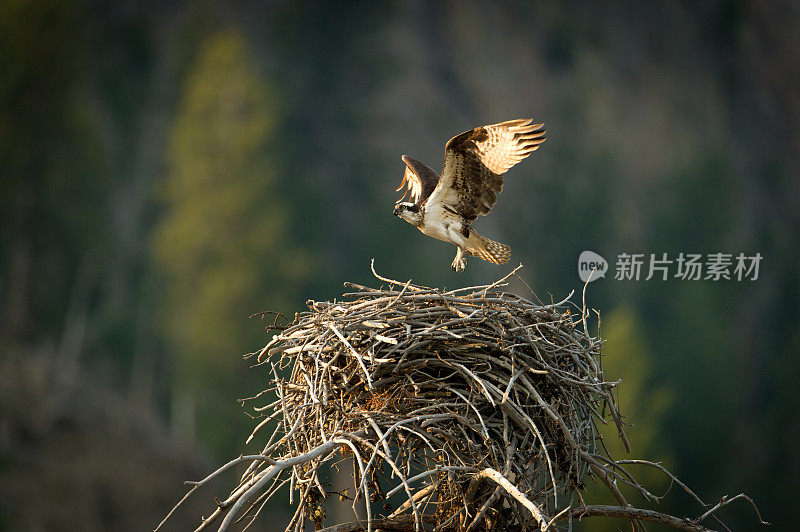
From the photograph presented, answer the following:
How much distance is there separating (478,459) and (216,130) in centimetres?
591

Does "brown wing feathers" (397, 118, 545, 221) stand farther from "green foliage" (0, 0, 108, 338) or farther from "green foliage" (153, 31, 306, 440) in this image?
"green foliage" (0, 0, 108, 338)

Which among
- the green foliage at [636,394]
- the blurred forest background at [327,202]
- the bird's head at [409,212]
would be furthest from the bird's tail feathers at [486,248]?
the green foliage at [636,394]

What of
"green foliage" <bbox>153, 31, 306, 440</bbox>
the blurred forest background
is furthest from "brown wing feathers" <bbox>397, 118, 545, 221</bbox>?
the blurred forest background

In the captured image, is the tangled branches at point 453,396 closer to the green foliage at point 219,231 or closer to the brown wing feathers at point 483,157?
the brown wing feathers at point 483,157

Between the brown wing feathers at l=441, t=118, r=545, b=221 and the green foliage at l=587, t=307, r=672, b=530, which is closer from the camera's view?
the brown wing feathers at l=441, t=118, r=545, b=221

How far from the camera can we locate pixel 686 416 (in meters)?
7.57

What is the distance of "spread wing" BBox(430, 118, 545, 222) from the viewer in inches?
85.9

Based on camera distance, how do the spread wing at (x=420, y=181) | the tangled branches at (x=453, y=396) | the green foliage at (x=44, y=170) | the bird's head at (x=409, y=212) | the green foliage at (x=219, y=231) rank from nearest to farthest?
1. the tangled branches at (x=453, y=396)
2. the bird's head at (x=409, y=212)
3. the spread wing at (x=420, y=181)
4. the green foliage at (x=44, y=170)
5. the green foliage at (x=219, y=231)

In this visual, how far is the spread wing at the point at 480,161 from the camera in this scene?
218cm

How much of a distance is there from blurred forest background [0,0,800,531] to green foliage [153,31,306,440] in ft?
0.07

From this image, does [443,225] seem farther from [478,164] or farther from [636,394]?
[636,394]

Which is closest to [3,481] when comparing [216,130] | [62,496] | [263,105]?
[62,496]

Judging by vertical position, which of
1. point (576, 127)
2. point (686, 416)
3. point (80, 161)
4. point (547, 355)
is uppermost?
point (576, 127)

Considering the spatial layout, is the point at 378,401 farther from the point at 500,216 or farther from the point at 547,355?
the point at 500,216
